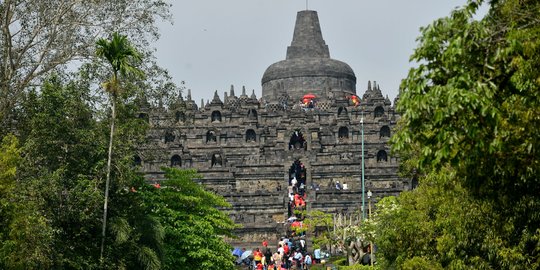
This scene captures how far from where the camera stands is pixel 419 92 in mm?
14203

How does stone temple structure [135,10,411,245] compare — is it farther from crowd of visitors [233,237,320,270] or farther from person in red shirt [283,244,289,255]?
person in red shirt [283,244,289,255]

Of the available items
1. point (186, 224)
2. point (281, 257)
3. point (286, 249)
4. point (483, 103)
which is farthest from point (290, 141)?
point (483, 103)

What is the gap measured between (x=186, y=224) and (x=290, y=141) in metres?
35.7

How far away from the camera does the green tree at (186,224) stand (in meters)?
32.3

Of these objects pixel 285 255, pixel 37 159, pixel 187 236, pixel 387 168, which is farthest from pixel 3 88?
pixel 387 168

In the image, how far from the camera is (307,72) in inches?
3179

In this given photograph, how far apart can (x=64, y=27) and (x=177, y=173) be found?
25.1 ft

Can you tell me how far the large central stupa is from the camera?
265ft

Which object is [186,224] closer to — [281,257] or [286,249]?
[281,257]

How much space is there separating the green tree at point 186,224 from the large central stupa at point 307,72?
147 feet

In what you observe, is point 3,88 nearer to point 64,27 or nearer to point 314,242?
point 64,27

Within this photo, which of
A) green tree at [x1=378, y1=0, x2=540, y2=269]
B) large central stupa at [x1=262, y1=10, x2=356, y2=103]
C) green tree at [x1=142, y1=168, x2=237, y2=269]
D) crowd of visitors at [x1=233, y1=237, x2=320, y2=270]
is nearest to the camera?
green tree at [x1=378, y1=0, x2=540, y2=269]

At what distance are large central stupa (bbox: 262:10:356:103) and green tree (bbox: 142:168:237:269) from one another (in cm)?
4482

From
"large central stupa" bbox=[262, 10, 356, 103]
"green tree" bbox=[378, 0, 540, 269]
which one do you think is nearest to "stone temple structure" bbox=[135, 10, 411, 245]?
"large central stupa" bbox=[262, 10, 356, 103]
